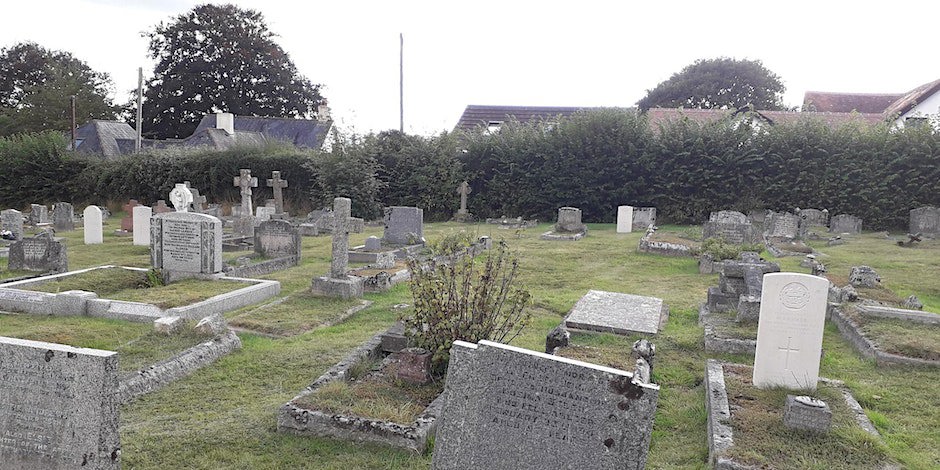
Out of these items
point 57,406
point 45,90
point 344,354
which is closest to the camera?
point 57,406

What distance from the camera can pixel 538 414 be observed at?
3.42m

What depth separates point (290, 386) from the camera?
18.7 feet

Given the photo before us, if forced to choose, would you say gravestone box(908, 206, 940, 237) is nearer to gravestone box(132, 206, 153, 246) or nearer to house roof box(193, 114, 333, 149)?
gravestone box(132, 206, 153, 246)

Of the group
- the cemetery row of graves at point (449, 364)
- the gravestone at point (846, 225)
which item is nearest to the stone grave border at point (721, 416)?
the cemetery row of graves at point (449, 364)

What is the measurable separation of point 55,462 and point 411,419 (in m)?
2.21

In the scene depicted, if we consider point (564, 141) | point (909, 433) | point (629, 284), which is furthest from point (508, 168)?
point (909, 433)

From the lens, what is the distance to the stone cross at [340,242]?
9656mm

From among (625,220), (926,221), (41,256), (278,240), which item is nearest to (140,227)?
(41,256)

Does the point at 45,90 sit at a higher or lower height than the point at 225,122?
higher

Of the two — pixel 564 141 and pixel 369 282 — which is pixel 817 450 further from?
pixel 564 141

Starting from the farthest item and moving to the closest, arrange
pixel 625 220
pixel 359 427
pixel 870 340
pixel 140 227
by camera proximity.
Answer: pixel 625 220 < pixel 140 227 < pixel 870 340 < pixel 359 427

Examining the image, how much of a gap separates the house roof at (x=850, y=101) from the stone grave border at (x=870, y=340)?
29423mm

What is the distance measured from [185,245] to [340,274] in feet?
8.35

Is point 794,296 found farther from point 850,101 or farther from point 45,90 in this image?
point 45,90
